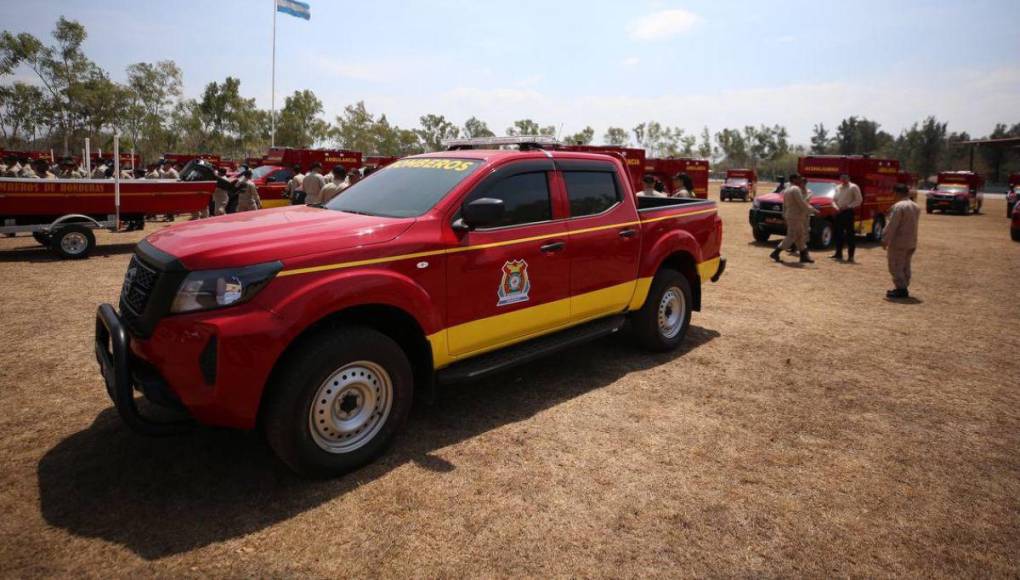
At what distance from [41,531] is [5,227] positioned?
1010 cm

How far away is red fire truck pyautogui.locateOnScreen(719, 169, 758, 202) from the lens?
121 ft

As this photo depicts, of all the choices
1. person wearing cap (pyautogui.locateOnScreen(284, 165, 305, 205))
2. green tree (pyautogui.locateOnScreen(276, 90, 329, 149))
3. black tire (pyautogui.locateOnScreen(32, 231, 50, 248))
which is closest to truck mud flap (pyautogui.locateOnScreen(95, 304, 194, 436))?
black tire (pyautogui.locateOnScreen(32, 231, 50, 248))

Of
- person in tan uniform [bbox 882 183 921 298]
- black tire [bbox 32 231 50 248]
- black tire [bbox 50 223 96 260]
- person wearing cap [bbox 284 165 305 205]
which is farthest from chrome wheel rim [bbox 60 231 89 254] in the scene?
person in tan uniform [bbox 882 183 921 298]

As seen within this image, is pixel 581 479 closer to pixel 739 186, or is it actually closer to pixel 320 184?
pixel 320 184

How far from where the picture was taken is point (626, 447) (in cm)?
397

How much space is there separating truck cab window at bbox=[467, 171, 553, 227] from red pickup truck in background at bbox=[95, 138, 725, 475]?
0.01 m

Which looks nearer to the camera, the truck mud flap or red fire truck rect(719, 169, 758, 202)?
the truck mud flap

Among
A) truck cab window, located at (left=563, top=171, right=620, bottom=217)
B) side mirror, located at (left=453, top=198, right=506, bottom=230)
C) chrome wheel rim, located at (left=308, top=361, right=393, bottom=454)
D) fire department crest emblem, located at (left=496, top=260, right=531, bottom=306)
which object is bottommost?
chrome wheel rim, located at (left=308, top=361, right=393, bottom=454)

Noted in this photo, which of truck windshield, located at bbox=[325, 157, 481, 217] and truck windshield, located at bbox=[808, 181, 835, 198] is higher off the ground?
truck windshield, located at bbox=[808, 181, 835, 198]

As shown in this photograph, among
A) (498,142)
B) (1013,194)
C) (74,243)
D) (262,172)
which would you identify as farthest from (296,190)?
(1013,194)

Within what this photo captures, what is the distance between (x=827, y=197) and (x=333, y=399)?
14.6 metres

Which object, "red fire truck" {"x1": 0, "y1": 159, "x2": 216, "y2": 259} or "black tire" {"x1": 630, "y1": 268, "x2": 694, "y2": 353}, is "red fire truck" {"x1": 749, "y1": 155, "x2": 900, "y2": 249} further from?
"red fire truck" {"x1": 0, "y1": 159, "x2": 216, "y2": 259}

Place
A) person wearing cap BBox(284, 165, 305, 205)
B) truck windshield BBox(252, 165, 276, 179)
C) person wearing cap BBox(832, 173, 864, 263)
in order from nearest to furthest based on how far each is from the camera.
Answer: person wearing cap BBox(832, 173, 864, 263)
person wearing cap BBox(284, 165, 305, 205)
truck windshield BBox(252, 165, 276, 179)

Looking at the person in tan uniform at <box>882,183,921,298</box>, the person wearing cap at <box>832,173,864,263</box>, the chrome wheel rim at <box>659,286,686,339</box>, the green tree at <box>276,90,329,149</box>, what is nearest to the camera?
the chrome wheel rim at <box>659,286,686,339</box>
